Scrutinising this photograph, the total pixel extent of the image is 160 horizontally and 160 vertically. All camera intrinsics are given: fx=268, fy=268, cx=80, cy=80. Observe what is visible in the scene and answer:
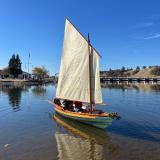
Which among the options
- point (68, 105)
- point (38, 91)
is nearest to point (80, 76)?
point (68, 105)

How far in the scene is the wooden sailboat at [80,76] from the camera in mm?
30664

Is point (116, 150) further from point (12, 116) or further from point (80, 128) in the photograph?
point (12, 116)

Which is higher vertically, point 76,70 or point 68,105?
point 76,70

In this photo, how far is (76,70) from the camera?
3350 cm

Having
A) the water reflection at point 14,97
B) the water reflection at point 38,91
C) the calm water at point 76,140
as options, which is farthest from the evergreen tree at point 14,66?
the calm water at point 76,140

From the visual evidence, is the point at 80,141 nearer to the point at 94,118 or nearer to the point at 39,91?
the point at 94,118

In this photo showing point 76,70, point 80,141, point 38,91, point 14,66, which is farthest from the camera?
point 14,66

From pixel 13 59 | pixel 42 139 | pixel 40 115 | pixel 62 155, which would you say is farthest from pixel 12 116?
pixel 13 59

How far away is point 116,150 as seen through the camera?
22.2m

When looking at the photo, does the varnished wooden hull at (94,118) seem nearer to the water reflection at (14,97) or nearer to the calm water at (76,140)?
the calm water at (76,140)

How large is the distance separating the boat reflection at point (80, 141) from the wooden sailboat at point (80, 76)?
3.38 ft

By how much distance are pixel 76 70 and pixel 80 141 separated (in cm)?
1082

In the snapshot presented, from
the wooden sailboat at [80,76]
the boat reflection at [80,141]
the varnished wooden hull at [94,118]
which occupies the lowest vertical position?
the boat reflection at [80,141]

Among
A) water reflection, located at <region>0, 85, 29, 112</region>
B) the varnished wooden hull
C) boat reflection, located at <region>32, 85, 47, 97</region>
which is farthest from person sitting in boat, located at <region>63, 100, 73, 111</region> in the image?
boat reflection, located at <region>32, 85, 47, 97</region>
